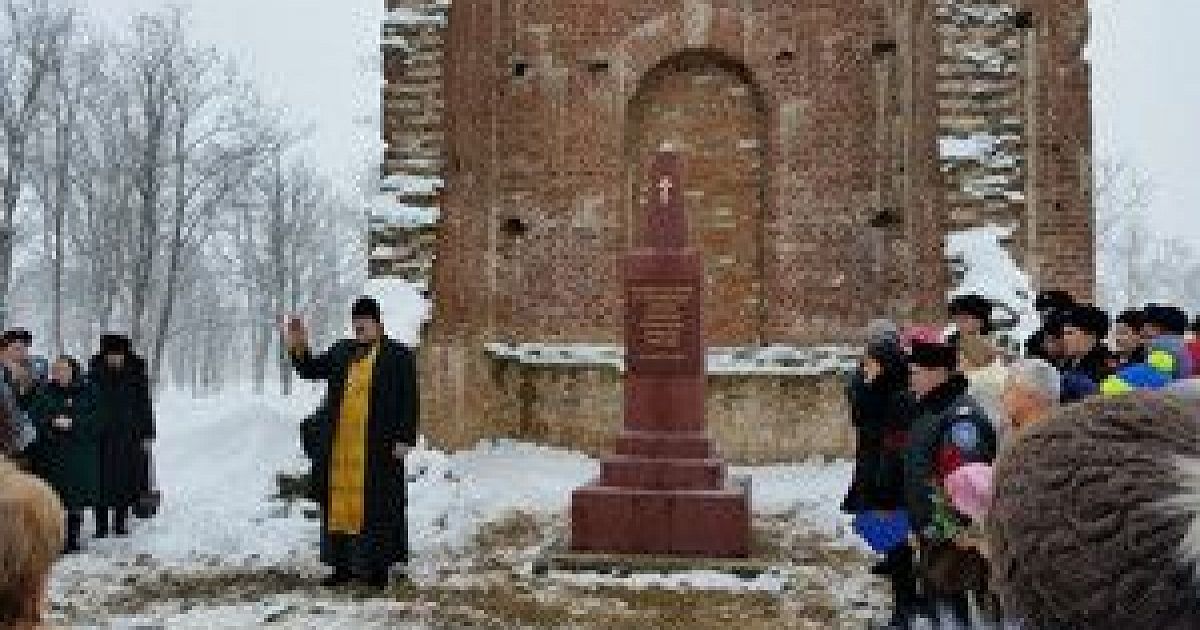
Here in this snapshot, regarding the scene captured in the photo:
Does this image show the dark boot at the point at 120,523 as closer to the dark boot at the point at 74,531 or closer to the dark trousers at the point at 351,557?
the dark boot at the point at 74,531

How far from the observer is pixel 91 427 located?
1020 cm

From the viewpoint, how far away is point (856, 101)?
47.2 ft

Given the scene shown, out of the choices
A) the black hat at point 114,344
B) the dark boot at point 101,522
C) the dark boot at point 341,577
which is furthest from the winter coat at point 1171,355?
the dark boot at point 101,522

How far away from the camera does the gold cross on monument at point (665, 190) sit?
31.3 feet

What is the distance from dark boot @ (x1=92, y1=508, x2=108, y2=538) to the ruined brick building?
3.88 m

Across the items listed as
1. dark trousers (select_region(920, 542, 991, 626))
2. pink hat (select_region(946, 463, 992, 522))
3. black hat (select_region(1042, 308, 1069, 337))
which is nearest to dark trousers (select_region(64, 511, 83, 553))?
dark trousers (select_region(920, 542, 991, 626))

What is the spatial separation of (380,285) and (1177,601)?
12038mm

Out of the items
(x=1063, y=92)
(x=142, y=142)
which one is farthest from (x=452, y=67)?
(x=142, y=142)

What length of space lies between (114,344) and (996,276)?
7.59 meters

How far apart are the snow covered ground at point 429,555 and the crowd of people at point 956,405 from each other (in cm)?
84

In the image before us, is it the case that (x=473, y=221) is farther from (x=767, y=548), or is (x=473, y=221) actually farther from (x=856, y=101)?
(x=767, y=548)

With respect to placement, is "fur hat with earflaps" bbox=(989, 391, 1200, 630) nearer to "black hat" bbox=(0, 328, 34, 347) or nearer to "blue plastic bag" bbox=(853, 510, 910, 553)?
"blue plastic bag" bbox=(853, 510, 910, 553)

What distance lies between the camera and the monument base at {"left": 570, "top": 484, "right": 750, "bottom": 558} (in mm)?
9055

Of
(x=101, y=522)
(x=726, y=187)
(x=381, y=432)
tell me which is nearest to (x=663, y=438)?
(x=381, y=432)
